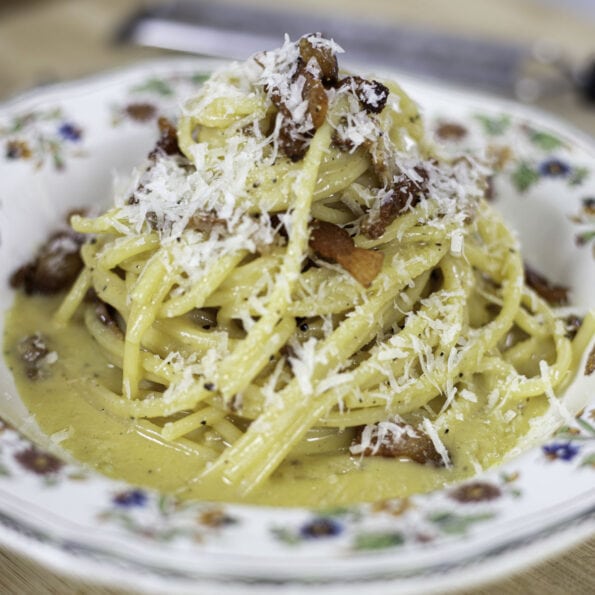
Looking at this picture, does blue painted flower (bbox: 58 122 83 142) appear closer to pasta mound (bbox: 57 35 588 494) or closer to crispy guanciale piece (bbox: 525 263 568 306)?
pasta mound (bbox: 57 35 588 494)

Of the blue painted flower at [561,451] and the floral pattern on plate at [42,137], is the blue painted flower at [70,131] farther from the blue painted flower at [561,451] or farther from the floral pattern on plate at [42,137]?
the blue painted flower at [561,451]

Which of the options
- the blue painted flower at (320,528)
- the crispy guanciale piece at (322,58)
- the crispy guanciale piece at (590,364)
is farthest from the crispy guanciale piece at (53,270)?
the crispy guanciale piece at (590,364)

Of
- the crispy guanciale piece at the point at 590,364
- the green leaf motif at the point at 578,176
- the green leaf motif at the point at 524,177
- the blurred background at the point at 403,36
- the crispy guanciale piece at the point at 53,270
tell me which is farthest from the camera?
the blurred background at the point at 403,36

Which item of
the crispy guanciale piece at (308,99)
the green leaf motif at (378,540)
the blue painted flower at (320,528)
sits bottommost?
the blue painted flower at (320,528)

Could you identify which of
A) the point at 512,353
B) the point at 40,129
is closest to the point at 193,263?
the point at 512,353

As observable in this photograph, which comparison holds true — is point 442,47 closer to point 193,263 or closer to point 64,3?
point 64,3

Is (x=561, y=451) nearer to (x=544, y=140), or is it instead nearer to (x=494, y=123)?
(x=544, y=140)
